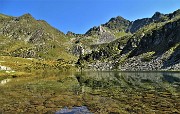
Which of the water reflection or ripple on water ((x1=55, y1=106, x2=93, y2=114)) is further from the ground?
the water reflection

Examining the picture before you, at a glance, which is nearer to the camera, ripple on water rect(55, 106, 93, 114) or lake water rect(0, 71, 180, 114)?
ripple on water rect(55, 106, 93, 114)

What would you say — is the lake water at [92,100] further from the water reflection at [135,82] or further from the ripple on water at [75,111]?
the water reflection at [135,82]

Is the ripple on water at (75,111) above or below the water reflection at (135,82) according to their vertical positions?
below

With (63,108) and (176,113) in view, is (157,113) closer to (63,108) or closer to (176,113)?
(176,113)

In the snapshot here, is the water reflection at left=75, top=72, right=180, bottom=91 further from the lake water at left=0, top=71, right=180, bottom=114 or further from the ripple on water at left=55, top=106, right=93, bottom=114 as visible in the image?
the ripple on water at left=55, top=106, right=93, bottom=114

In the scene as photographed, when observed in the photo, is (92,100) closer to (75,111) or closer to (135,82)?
(75,111)

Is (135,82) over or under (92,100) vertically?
over

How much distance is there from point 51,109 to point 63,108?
5.51 ft

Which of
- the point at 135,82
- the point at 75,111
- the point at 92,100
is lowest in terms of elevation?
the point at 75,111

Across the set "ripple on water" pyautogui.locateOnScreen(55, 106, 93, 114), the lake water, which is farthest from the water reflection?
"ripple on water" pyautogui.locateOnScreen(55, 106, 93, 114)

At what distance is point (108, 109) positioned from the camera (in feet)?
104

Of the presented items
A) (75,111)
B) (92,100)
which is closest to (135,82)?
(92,100)

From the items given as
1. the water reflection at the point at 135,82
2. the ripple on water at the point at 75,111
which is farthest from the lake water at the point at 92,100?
the water reflection at the point at 135,82

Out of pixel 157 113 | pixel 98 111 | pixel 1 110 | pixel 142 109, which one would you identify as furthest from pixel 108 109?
pixel 1 110
